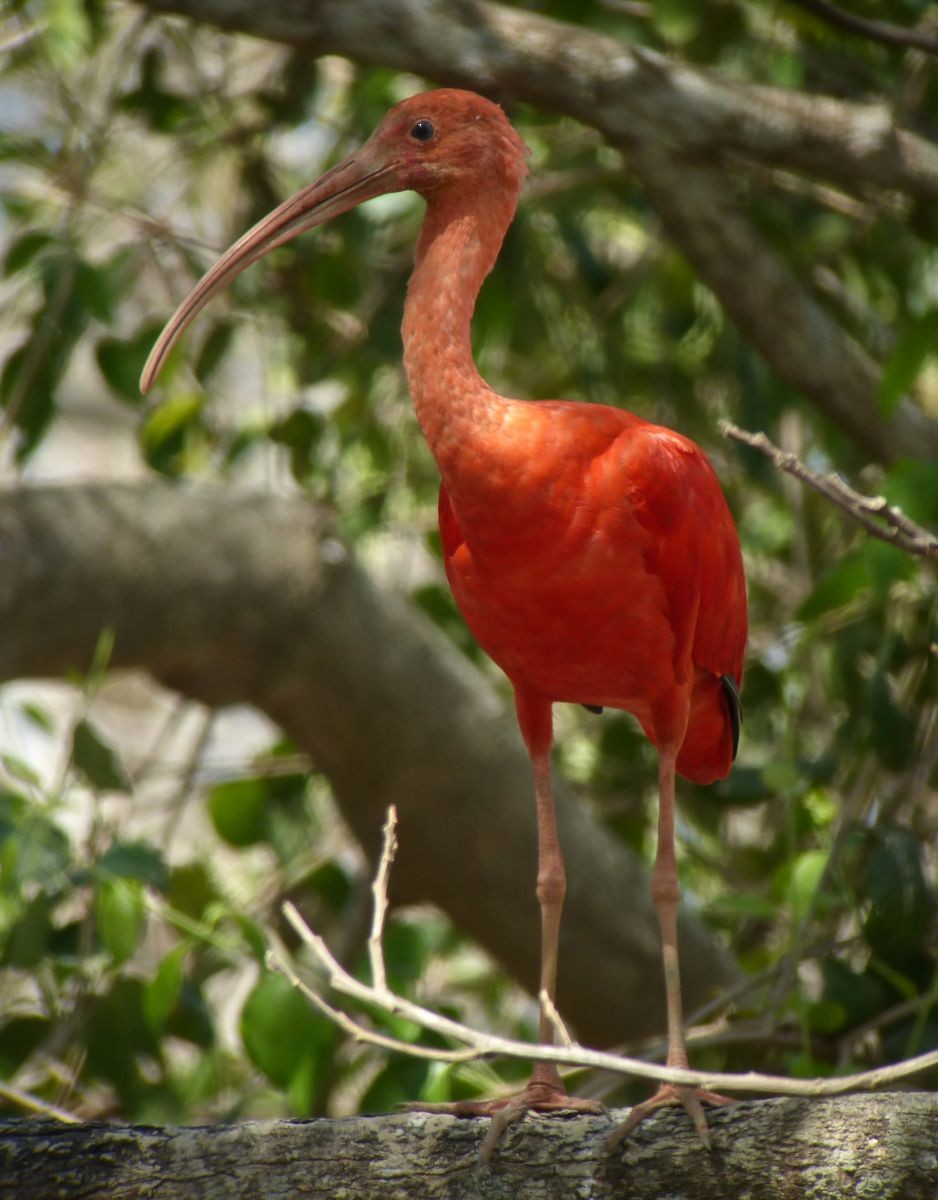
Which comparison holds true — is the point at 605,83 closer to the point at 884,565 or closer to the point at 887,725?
the point at 884,565

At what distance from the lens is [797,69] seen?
4.62 metres

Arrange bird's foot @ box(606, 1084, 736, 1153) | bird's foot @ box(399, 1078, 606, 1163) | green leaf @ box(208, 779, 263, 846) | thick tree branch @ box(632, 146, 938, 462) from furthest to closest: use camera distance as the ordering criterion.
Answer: green leaf @ box(208, 779, 263, 846), thick tree branch @ box(632, 146, 938, 462), bird's foot @ box(399, 1078, 606, 1163), bird's foot @ box(606, 1084, 736, 1153)

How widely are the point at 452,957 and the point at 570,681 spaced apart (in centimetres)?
324

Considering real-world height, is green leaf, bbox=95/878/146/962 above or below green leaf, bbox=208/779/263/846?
above

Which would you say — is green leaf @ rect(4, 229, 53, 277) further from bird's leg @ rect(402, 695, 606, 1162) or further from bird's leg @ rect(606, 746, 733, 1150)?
bird's leg @ rect(606, 746, 733, 1150)

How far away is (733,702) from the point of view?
3287 millimetres

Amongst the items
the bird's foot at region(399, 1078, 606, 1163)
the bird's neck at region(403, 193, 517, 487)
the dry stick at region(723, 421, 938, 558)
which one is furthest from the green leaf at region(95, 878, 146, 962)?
the dry stick at region(723, 421, 938, 558)

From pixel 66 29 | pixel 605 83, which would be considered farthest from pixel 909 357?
pixel 66 29

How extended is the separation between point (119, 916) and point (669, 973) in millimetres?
1265

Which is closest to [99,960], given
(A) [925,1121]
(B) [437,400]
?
(B) [437,400]

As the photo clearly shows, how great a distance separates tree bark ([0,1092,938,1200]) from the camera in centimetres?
219

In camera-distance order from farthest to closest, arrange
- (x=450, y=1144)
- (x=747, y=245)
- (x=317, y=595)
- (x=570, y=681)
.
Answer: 1. (x=317, y=595)
2. (x=747, y=245)
3. (x=570, y=681)
4. (x=450, y=1144)

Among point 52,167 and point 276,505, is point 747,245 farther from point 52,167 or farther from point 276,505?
point 52,167

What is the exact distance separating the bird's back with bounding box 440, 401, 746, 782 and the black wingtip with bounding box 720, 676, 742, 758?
0.19 m
